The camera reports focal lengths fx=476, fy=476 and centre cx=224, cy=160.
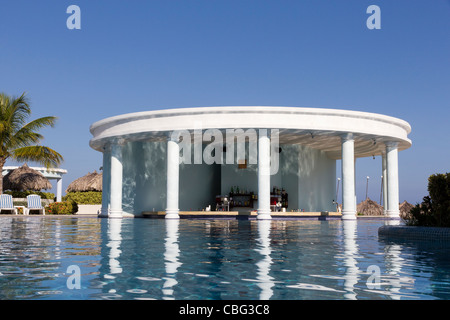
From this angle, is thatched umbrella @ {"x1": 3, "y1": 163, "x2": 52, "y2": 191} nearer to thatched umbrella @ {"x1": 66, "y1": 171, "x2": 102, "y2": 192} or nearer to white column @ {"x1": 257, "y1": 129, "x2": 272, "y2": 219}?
thatched umbrella @ {"x1": 66, "y1": 171, "x2": 102, "y2": 192}

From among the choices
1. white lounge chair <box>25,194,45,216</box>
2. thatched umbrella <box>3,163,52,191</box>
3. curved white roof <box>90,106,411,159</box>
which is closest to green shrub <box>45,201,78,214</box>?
white lounge chair <box>25,194,45,216</box>

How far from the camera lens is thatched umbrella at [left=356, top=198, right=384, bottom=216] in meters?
40.0

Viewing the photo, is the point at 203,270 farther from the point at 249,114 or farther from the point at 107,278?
the point at 249,114

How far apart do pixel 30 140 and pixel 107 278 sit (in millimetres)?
27207

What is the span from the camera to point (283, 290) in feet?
13.9

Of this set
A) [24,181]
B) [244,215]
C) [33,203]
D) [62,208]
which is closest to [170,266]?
[244,215]

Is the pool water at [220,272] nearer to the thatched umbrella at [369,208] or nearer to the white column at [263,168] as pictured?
the white column at [263,168]

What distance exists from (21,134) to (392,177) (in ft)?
71.6

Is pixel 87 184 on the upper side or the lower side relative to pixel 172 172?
lower

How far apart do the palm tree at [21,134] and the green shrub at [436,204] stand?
78.7 feet

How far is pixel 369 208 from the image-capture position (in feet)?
132

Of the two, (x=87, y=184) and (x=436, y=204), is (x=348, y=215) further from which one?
(x=87, y=184)

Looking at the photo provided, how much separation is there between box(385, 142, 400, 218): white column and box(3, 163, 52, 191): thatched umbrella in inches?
1023

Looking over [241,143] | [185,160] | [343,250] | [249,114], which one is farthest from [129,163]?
[343,250]
